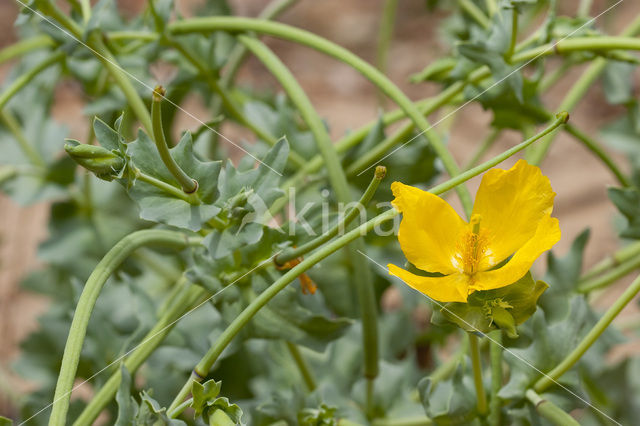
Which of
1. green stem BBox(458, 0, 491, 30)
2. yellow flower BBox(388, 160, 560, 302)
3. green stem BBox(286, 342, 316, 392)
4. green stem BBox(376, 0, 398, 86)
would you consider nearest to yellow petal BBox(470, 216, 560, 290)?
yellow flower BBox(388, 160, 560, 302)

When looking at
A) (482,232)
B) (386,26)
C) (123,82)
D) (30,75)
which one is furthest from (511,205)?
(386,26)

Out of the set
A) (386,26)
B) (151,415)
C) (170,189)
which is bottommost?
(151,415)

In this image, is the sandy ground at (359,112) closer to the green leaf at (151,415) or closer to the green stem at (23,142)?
the green stem at (23,142)

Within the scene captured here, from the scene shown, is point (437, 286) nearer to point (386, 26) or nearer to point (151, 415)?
point (151, 415)

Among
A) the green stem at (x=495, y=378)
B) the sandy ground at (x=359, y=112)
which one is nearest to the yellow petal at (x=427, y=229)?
the green stem at (x=495, y=378)

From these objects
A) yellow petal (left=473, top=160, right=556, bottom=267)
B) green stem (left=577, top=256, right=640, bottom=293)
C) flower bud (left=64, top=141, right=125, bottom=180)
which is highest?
flower bud (left=64, top=141, right=125, bottom=180)

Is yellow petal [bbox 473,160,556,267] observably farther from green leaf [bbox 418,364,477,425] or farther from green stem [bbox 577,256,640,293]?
green stem [bbox 577,256,640,293]
